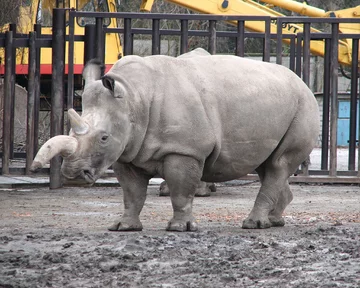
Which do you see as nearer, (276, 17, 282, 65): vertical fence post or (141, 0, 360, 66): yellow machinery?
(276, 17, 282, 65): vertical fence post

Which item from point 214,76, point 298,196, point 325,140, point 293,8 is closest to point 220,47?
point 293,8

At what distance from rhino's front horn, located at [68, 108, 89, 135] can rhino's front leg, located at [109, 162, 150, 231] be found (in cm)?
67

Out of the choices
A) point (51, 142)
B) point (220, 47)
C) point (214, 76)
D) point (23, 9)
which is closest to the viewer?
point (51, 142)

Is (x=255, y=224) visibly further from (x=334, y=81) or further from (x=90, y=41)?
(x=334, y=81)

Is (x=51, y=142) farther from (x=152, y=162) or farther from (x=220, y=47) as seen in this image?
(x=220, y=47)

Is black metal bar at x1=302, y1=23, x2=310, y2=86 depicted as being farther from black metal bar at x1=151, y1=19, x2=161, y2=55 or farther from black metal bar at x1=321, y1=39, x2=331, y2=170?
black metal bar at x1=151, y1=19, x2=161, y2=55

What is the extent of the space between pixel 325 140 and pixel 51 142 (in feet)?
24.9

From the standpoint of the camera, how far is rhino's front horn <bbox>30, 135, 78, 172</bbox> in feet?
21.7

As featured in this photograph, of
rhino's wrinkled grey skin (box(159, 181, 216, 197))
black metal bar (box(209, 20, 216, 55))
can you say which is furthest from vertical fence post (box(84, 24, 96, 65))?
rhino's wrinkled grey skin (box(159, 181, 216, 197))

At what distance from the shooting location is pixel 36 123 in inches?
508

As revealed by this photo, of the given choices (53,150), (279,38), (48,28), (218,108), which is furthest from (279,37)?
(48,28)

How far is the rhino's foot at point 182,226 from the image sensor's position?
741cm

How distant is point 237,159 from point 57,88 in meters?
4.81

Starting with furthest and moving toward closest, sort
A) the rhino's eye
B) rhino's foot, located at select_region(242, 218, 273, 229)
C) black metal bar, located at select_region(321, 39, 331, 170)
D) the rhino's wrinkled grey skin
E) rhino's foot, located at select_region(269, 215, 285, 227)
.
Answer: black metal bar, located at select_region(321, 39, 331, 170) < the rhino's wrinkled grey skin < rhino's foot, located at select_region(269, 215, 285, 227) < rhino's foot, located at select_region(242, 218, 273, 229) < the rhino's eye
